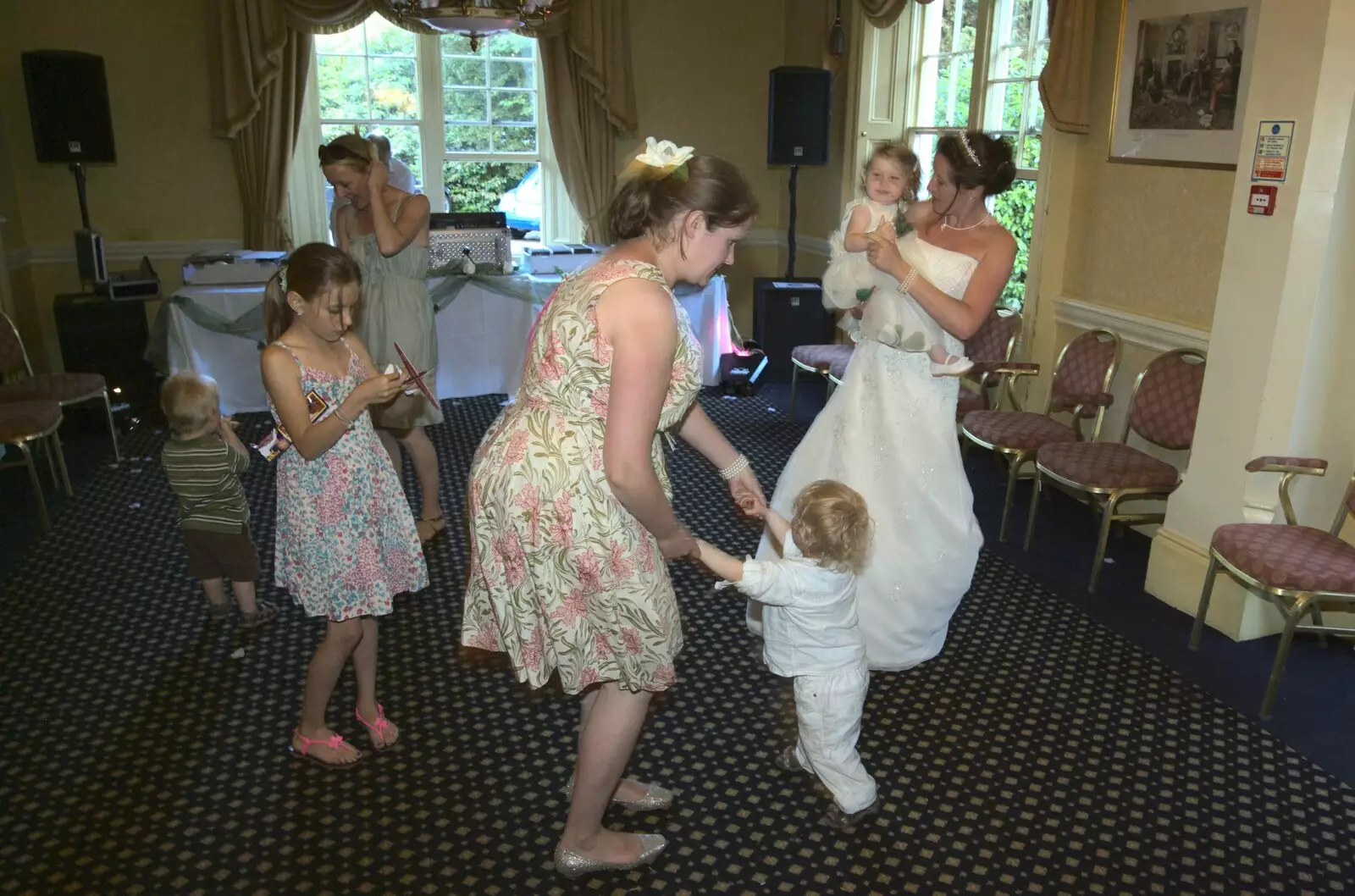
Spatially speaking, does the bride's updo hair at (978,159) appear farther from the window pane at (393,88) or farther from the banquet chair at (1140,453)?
the window pane at (393,88)

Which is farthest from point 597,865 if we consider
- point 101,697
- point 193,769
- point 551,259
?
point 551,259

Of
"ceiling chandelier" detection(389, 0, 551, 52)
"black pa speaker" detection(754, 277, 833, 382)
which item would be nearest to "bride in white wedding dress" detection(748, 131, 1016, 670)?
"ceiling chandelier" detection(389, 0, 551, 52)

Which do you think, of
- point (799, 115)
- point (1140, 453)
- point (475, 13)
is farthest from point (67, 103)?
point (1140, 453)

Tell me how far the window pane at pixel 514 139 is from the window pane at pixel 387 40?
78 centimetres

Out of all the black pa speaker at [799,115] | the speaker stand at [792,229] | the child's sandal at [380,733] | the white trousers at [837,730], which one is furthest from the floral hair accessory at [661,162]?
the speaker stand at [792,229]

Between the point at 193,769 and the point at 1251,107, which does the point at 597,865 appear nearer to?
the point at 193,769

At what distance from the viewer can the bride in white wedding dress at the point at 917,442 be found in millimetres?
2990

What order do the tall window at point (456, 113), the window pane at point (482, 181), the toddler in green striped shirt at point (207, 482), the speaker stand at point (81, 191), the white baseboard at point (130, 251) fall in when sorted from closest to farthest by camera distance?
the toddler in green striped shirt at point (207, 482)
the speaker stand at point (81, 191)
the white baseboard at point (130, 251)
the tall window at point (456, 113)
the window pane at point (482, 181)

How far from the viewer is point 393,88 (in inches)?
274

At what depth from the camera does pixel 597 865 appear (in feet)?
7.54

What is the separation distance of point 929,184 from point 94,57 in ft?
16.8

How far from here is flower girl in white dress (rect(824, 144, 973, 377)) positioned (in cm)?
304

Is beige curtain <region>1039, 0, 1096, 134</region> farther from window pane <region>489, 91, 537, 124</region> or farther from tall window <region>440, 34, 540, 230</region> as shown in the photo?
window pane <region>489, 91, 537, 124</region>

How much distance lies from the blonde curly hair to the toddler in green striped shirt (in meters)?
1.97
